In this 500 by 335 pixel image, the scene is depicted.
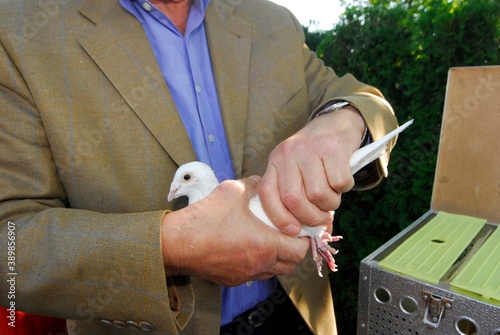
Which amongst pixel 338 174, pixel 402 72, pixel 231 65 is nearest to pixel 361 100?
pixel 338 174

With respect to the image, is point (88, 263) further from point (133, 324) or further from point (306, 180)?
point (306, 180)

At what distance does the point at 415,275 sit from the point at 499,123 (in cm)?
94

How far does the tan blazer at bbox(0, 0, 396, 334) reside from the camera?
921 mm

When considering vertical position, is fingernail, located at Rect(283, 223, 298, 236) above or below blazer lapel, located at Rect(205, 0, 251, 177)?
below

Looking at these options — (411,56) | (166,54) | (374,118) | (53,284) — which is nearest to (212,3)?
(166,54)

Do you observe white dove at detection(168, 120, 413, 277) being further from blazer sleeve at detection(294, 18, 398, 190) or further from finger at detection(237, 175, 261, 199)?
blazer sleeve at detection(294, 18, 398, 190)

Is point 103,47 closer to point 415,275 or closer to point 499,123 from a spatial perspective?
point 415,275

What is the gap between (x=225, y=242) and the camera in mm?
941

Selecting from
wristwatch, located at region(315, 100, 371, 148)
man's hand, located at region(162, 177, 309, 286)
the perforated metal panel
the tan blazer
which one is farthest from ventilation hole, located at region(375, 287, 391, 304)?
wristwatch, located at region(315, 100, 371, 148)

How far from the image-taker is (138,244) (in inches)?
35.4

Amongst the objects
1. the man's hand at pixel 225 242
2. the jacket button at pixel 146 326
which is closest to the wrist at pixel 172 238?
the man's hand at pixel 225 242

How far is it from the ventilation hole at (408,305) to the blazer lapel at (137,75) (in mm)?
880

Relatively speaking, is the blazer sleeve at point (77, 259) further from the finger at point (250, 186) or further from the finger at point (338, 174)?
the finger at point (338, 174)

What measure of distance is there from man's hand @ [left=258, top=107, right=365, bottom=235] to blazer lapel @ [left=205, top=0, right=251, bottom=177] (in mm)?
304
